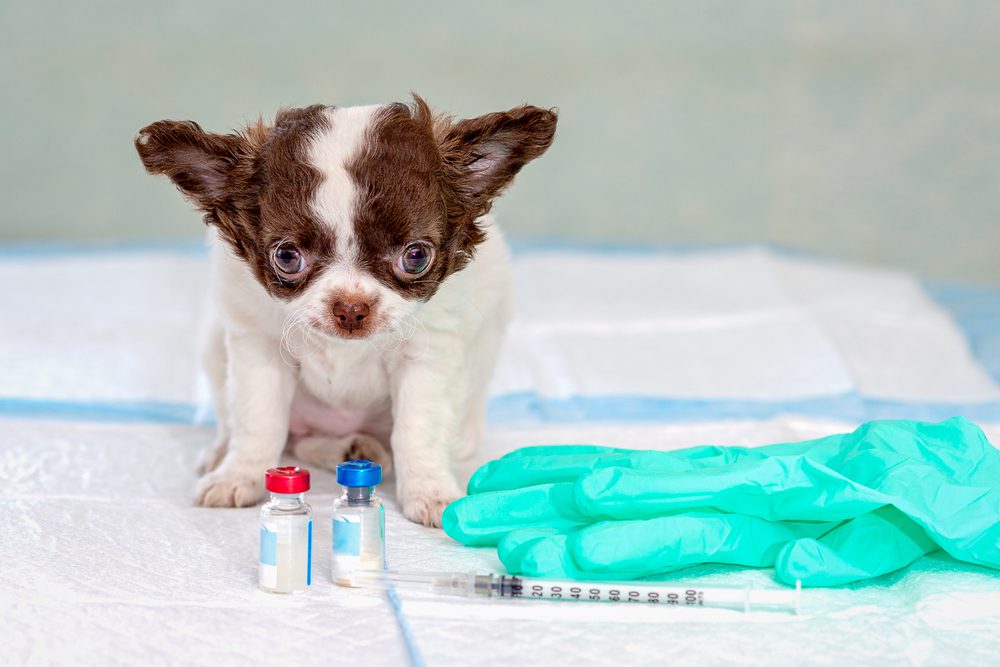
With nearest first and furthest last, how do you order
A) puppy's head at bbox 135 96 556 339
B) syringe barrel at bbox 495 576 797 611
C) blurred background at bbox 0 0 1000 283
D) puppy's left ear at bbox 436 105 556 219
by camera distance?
syringe barrel at bbox 495 576 797 611 < puppy's head at bbox 135 96 556 339 < puppy's left ear at bbox 436 105 556 219 < blurred background at bbox 0 0 1000 283

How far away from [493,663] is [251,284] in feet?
3.17

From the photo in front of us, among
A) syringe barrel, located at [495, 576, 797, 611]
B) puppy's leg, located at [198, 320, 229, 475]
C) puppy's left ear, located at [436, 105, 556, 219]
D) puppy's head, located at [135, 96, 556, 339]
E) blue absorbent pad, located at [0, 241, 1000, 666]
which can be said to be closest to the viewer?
blue absorbent pad, located at [0, 241, 1000, 666]

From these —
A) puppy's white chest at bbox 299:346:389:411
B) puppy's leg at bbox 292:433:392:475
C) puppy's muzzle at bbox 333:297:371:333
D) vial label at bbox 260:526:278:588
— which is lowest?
vial label at bbox 260:526:278:588

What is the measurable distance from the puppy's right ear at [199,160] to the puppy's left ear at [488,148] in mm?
359

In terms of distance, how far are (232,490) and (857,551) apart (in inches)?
45.7

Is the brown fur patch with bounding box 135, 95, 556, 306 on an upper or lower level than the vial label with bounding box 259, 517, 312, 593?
upper

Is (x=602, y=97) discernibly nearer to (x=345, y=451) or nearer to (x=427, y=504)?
(x=345, y=451)

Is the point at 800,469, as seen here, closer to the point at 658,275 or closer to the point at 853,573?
the point at 853,573

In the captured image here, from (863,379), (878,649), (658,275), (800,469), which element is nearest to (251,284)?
(800,469)

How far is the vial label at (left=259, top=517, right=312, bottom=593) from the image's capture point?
186 centimetres

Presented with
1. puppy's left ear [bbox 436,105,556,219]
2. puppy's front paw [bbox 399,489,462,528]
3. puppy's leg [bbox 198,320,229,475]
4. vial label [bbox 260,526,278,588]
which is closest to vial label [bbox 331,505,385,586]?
vial label [bbox 260,526,278,588]

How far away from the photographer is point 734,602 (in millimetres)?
1841

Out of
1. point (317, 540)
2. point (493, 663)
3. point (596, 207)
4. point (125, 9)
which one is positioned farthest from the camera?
point (596, 207)

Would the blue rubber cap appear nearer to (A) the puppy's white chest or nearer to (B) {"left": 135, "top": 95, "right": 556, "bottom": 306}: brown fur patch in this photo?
(B) {"left": 135, "top": 95, "right": 556, "bottom": 306}: brown fur patch
